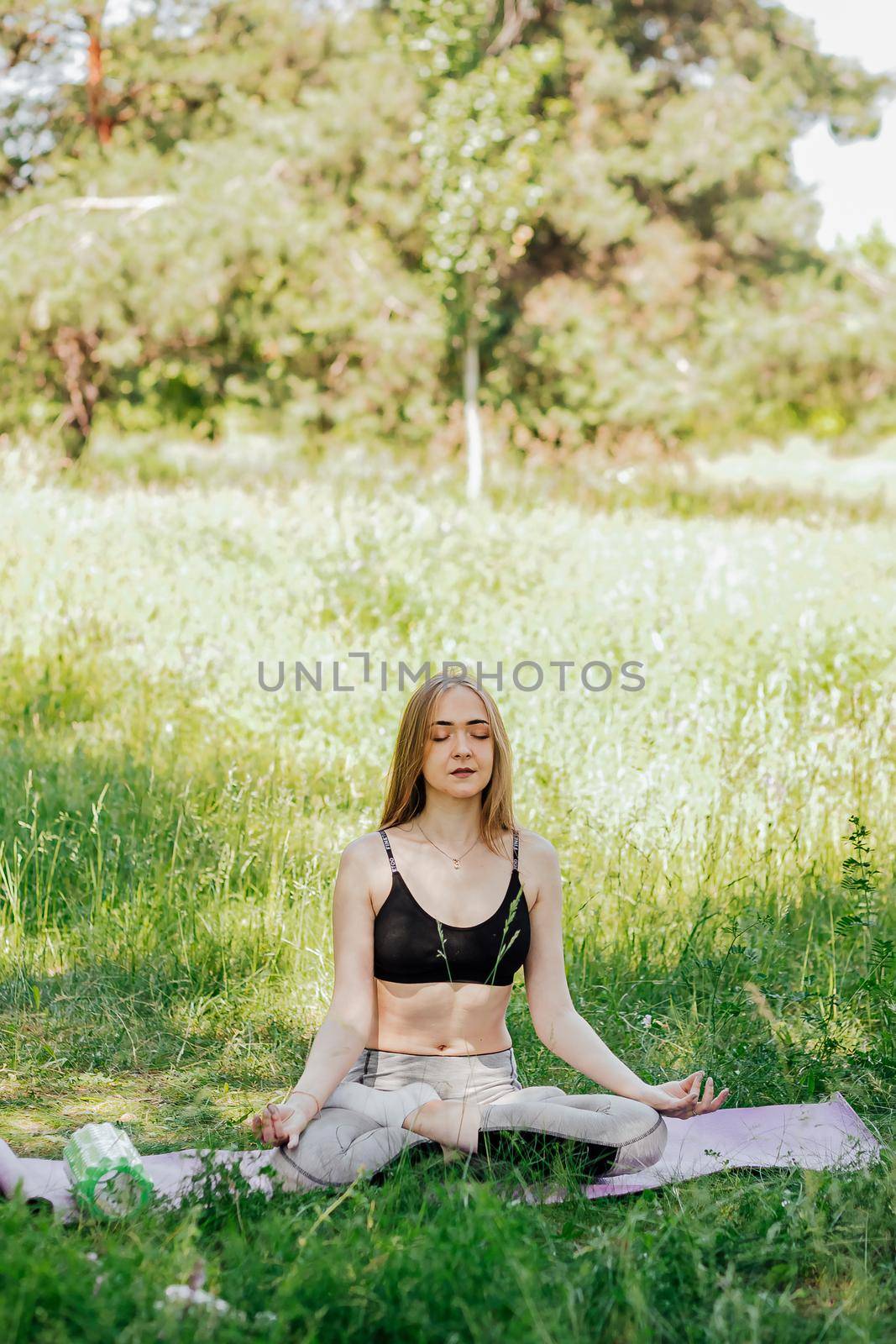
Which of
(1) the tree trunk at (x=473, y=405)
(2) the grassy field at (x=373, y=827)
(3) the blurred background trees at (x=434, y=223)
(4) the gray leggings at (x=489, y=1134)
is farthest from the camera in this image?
(1) the tree trunk at (x=473, y=405)

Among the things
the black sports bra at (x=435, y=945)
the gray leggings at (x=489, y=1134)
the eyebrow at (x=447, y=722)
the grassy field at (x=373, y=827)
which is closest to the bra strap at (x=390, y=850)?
the black sports bra at (x=435, y=945)

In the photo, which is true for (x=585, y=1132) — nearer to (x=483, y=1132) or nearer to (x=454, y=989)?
(x=483, y=1132)

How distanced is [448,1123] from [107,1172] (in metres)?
0.70

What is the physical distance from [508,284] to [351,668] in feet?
37.2

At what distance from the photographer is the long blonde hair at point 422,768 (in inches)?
121

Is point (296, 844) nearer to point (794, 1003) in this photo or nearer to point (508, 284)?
point (794, 1003)

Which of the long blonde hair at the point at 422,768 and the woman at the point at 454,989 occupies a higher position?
the long blonde hair at the point at 422,768

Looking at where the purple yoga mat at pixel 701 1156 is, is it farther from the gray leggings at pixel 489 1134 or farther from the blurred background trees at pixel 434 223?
the blurred background trees at pixel 434 223

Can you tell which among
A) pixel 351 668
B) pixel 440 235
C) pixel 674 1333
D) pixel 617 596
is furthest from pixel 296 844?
pixel 440 235

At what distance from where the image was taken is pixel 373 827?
4730 millimetres

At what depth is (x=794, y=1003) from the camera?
3773 millimetres

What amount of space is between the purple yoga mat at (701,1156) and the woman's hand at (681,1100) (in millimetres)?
147
